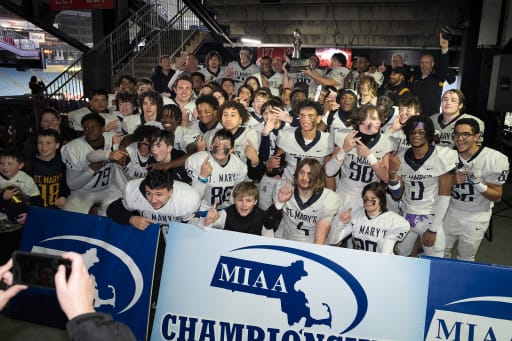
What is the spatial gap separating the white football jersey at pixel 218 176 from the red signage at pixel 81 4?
28.0 ft

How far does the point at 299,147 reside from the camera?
18.1 feet

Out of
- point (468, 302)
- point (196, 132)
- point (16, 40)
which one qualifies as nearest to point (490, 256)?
point (468, 302)

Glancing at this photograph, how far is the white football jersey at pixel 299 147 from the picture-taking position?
5.49 m

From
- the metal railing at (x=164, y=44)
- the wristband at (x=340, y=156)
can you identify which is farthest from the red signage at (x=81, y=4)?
the wristband at (x=340, y=156)

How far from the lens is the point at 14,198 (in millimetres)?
4566

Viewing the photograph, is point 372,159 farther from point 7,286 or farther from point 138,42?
point 138,42

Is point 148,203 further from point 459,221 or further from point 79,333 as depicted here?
point 459,221

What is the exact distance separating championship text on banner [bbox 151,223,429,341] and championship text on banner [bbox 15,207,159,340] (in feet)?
0.76

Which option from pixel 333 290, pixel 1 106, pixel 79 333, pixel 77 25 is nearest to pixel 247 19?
pixel 1 106

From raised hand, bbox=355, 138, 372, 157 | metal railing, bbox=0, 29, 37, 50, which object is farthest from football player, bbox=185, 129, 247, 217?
metal railing, bbox=0, 29, 37, 50

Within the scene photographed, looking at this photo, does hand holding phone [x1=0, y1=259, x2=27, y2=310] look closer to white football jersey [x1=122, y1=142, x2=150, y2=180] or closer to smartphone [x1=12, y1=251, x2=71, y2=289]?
smartphone [x1=12, y1=251, x2=71, y2=289]

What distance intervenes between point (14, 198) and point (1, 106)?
33.5ft

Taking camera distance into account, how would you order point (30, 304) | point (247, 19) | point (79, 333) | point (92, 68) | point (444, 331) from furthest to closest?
point (247, 19) → point (92, 68) → point (30, 304) → point (444, 331) → point (79, 333)

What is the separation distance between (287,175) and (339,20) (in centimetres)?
1018
